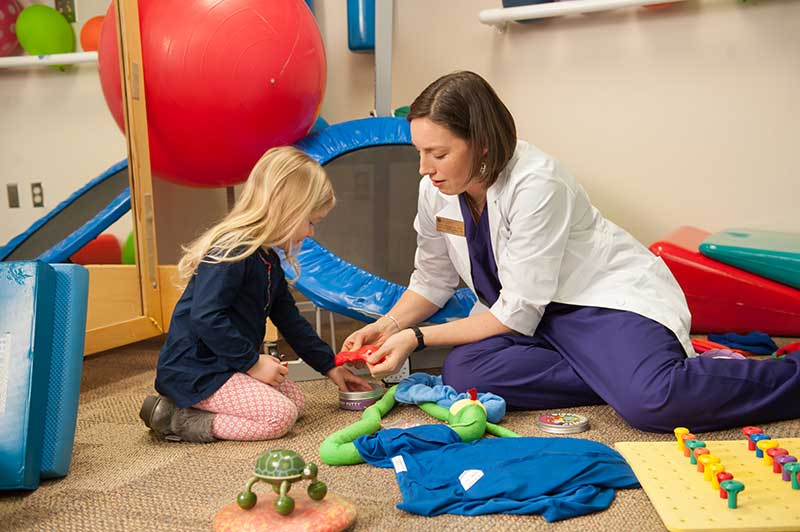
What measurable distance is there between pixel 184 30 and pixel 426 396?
1483 millimetres

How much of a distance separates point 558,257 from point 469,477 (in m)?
0.65

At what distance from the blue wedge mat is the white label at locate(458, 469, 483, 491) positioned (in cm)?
77

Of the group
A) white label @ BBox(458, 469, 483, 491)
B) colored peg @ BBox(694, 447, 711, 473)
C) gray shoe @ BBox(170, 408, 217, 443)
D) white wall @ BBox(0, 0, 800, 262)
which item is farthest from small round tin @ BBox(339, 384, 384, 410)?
white wall @ BBox(0, 0, 800, 262)

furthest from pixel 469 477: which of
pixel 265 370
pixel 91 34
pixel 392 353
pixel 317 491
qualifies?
pixel 91 34

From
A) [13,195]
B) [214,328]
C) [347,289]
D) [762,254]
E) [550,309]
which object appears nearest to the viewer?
[214,328]

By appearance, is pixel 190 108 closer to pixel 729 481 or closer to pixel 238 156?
pixel 238 156

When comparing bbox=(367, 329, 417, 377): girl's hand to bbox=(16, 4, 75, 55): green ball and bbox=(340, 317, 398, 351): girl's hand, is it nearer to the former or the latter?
bbox=(340, 317, 398, 351): girl's hand

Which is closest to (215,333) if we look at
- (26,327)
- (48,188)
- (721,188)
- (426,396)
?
(26,327)

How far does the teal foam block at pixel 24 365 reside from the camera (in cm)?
144

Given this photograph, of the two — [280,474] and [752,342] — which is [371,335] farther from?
[752,342]

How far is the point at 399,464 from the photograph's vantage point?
1468mm

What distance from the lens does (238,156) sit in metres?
2.76

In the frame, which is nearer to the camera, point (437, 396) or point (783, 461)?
point (783, 461)

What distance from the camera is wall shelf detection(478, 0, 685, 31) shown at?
10.1 feet
